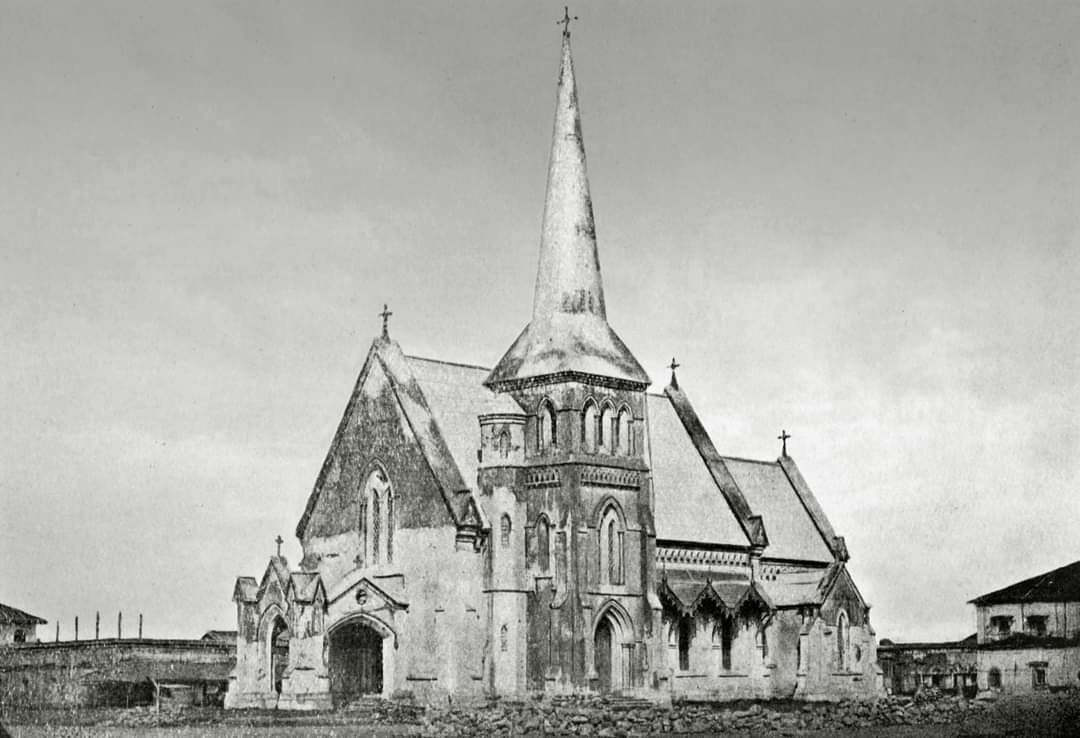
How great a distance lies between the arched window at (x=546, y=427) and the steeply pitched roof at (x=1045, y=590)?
1961 centimetres

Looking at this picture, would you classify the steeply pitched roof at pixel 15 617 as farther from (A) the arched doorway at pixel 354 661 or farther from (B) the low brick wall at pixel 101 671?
(A) the arched doorway at pixel 354 661

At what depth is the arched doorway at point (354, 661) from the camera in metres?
51.7

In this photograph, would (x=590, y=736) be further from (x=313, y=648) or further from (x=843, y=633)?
(x=843, y=633)

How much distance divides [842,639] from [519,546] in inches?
646

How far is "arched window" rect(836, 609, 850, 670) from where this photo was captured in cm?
6028

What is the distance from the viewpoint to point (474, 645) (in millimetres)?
50000

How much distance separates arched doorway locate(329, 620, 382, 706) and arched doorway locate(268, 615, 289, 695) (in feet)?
6.09

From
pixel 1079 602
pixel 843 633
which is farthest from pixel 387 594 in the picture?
pixel 1079 602

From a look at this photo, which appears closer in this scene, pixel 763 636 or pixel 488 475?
pixel 488 475

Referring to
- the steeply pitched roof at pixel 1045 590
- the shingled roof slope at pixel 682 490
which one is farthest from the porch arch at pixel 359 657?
the steeply pitched roof at pixel 1045 590

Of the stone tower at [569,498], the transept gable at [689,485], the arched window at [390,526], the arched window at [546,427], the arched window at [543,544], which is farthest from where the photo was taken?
the transept gable at [689,485]

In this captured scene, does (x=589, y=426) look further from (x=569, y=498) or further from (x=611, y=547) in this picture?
(x=611, y=547)

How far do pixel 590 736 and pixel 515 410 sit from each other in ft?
47.4

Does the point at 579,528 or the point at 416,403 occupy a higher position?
the point at 416,403
